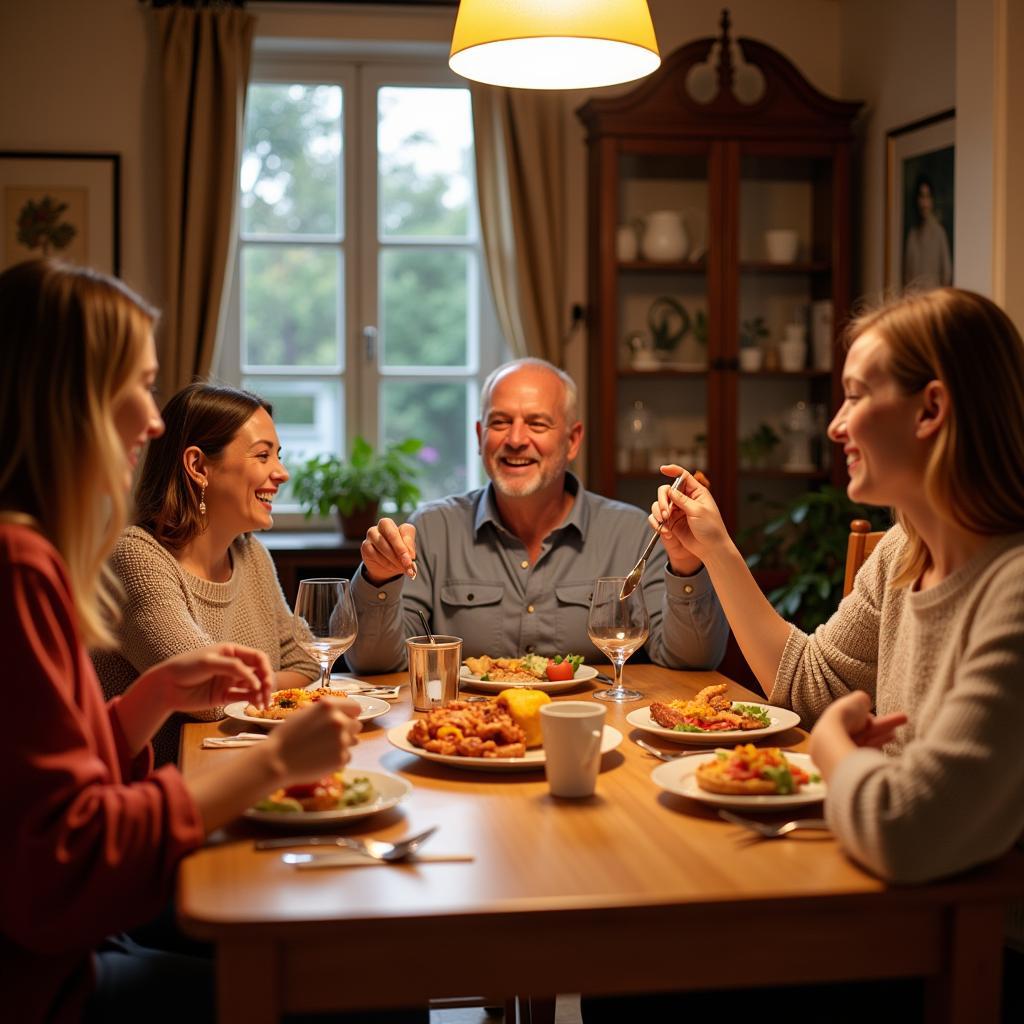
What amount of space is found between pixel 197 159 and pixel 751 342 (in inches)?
79.8

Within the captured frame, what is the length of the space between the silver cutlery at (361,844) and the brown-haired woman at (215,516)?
2.50 feet

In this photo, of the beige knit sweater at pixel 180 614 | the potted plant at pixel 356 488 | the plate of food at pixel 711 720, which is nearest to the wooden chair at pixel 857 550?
the plate of food at pixel 711 720

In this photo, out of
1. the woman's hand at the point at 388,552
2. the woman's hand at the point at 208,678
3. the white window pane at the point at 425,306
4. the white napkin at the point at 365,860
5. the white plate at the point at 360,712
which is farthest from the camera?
the white window pane at the point at 425,306

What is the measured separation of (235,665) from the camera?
1502 millimetres

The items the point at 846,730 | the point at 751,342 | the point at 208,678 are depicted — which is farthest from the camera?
the point at 751,342

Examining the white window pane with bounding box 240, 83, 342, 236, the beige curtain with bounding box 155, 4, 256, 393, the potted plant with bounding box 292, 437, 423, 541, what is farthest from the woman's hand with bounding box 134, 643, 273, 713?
the white window pane with bounding box 240, 83, 342, 236

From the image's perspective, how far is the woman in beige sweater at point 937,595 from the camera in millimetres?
1153

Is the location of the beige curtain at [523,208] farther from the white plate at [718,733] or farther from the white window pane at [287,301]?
the white plate at [718,733]

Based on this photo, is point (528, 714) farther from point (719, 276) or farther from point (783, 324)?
point (783, 324)

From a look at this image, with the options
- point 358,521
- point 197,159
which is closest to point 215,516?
point 358,521

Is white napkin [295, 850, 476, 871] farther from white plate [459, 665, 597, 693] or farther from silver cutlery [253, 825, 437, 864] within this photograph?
white plate [459, 665, 597, 693]

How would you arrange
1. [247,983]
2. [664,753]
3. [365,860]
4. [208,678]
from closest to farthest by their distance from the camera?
[247,983]
[365,860]
[208,678]
[664,753]

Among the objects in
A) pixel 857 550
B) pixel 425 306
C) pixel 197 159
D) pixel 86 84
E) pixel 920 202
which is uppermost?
pixel 86 84

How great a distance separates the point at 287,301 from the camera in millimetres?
4543
